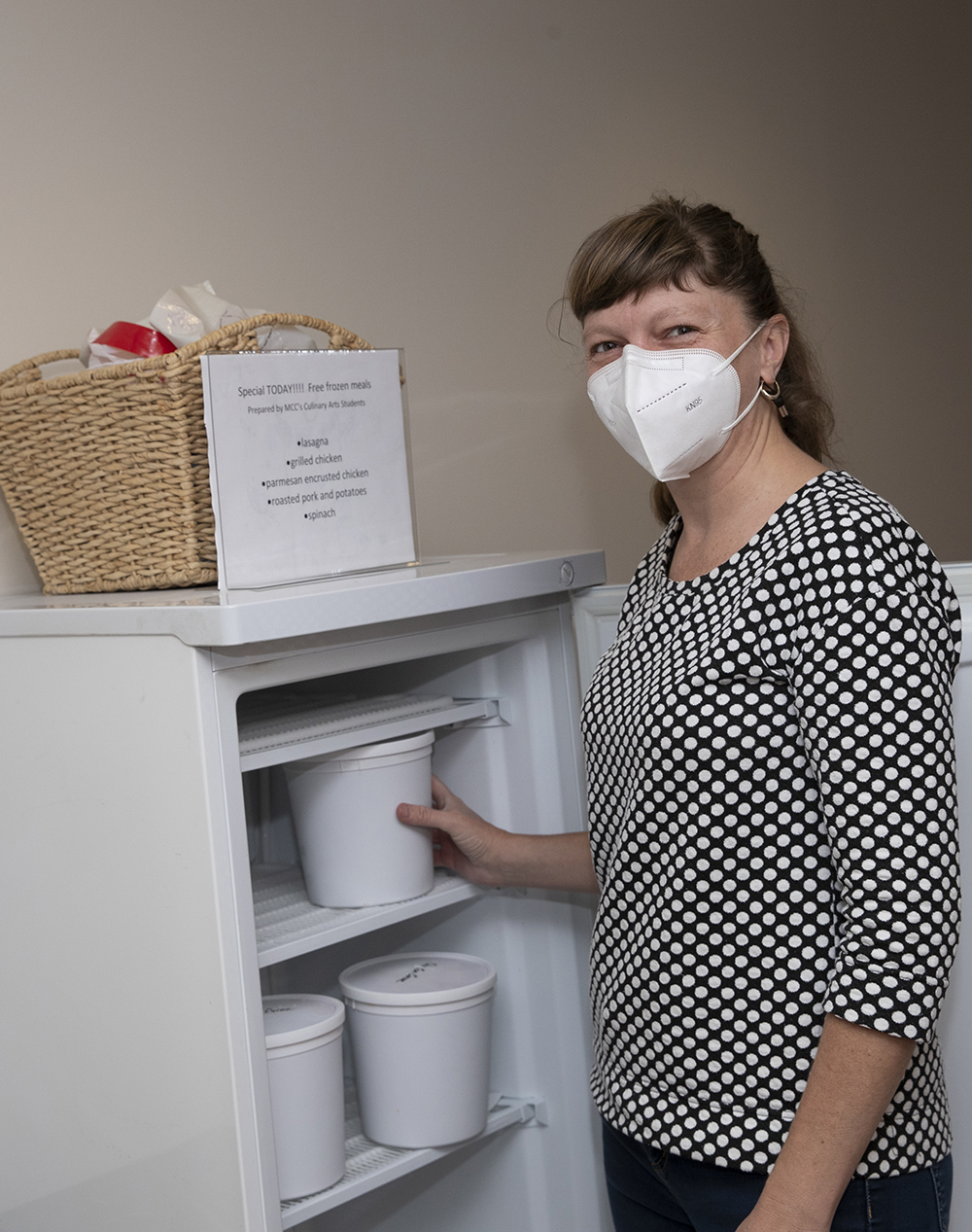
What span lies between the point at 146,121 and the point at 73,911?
1.06 meters

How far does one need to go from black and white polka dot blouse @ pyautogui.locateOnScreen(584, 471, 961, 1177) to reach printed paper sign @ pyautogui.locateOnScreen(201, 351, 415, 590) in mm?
339

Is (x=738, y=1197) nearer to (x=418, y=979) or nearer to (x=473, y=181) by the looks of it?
(x=418, y=979)

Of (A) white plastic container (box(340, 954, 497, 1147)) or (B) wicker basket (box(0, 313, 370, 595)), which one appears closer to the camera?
(B) wicker basket (box(0, 313, 370, 595))

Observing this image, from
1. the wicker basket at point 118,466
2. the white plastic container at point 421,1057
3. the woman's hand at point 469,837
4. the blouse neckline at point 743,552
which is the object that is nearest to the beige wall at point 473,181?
the wicker basket at point 118,466

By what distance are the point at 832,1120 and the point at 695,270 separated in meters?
0.77

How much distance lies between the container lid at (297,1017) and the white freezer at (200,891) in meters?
0.08

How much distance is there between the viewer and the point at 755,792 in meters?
1.10

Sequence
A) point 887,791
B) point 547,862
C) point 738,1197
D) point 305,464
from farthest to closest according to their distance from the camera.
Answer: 1. point 547,862
2. point 305,464
3. point 738,1197
4. point 887,791

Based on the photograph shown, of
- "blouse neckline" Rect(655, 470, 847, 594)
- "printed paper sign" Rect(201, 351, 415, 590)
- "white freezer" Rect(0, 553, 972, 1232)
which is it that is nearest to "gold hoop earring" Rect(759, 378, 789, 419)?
"blouse neckline" Rect(655, 470, 847, 594)

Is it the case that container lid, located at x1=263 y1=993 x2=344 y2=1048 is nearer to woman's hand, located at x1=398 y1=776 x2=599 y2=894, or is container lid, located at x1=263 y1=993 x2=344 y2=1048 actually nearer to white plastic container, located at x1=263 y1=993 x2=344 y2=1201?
white plastic container, located at x1=263 y1=993 x2=344 y2=1201

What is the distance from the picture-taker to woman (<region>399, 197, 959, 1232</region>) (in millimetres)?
1007

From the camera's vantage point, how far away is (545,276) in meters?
2.21

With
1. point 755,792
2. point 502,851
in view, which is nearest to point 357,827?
point 502,851

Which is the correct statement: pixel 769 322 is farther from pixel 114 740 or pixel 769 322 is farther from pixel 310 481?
pixel 114 740
